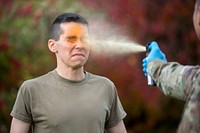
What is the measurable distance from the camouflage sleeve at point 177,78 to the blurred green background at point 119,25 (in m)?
5.09

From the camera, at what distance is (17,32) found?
378 inches

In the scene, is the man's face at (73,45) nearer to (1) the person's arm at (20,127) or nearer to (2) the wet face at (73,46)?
(2) the wet face at (73,46)

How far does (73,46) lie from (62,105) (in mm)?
421

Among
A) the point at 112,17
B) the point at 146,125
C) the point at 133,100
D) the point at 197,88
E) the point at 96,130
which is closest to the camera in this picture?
the point at 197,88

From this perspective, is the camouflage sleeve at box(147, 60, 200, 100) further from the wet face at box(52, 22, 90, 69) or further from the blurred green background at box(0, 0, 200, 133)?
the blurred green background at box(0, 0, 200, 133)

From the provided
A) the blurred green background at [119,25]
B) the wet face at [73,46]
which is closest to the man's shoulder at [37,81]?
the wet face at [73,46]

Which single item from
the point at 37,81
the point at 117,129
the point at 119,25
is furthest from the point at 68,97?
the point at 119,25

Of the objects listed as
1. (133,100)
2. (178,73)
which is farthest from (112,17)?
(178,73)

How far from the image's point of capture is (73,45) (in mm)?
4719

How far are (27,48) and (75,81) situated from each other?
5047mm

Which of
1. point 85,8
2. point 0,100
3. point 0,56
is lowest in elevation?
point 0,100

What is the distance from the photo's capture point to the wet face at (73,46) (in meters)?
4.69

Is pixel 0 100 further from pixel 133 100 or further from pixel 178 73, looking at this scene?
pixel 178 73

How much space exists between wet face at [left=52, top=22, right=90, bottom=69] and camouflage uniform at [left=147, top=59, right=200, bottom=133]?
1.11 meters
